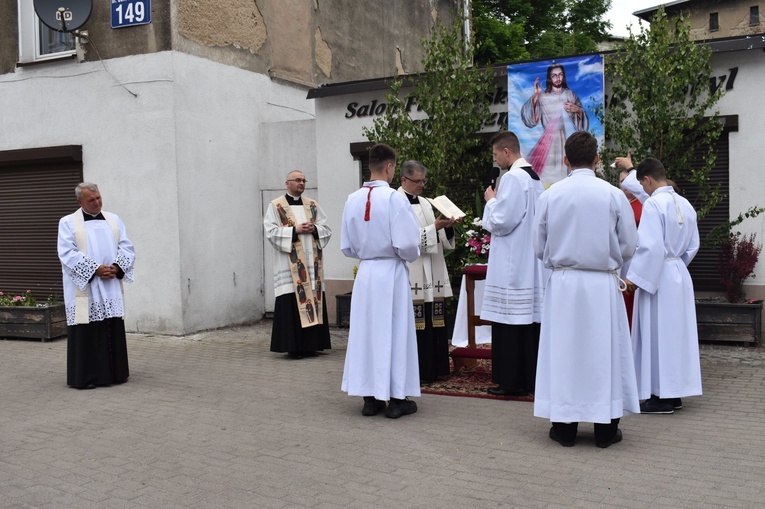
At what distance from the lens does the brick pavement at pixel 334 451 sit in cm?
485

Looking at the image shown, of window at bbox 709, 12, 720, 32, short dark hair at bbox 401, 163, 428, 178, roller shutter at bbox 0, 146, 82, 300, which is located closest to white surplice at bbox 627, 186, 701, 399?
short dark hair at bbox 401, 163, 428, 178

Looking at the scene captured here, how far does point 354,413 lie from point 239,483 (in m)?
1.95

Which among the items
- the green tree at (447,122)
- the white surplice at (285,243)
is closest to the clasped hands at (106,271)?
the white surplice at (285,243)

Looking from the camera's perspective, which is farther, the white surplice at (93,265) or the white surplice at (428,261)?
the white surplice at (93,265)

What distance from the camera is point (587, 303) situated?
5.71 metres

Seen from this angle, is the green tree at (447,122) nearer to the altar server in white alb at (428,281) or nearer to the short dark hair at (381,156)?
the altar server in white alb at (428,281)

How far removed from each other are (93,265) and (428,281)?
333 centimetres

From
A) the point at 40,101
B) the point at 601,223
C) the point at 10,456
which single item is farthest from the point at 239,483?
the point at 40,101

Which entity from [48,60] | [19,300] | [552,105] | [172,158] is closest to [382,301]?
[552,105]

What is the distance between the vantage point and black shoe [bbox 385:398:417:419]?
22.2 feet

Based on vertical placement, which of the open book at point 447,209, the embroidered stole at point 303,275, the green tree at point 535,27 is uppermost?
the green tree at point 535,27

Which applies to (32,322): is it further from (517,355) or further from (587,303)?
(587,303)

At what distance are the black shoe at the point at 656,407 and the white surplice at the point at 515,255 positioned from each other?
1.17 meters

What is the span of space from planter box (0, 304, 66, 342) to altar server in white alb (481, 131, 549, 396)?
681 cm
